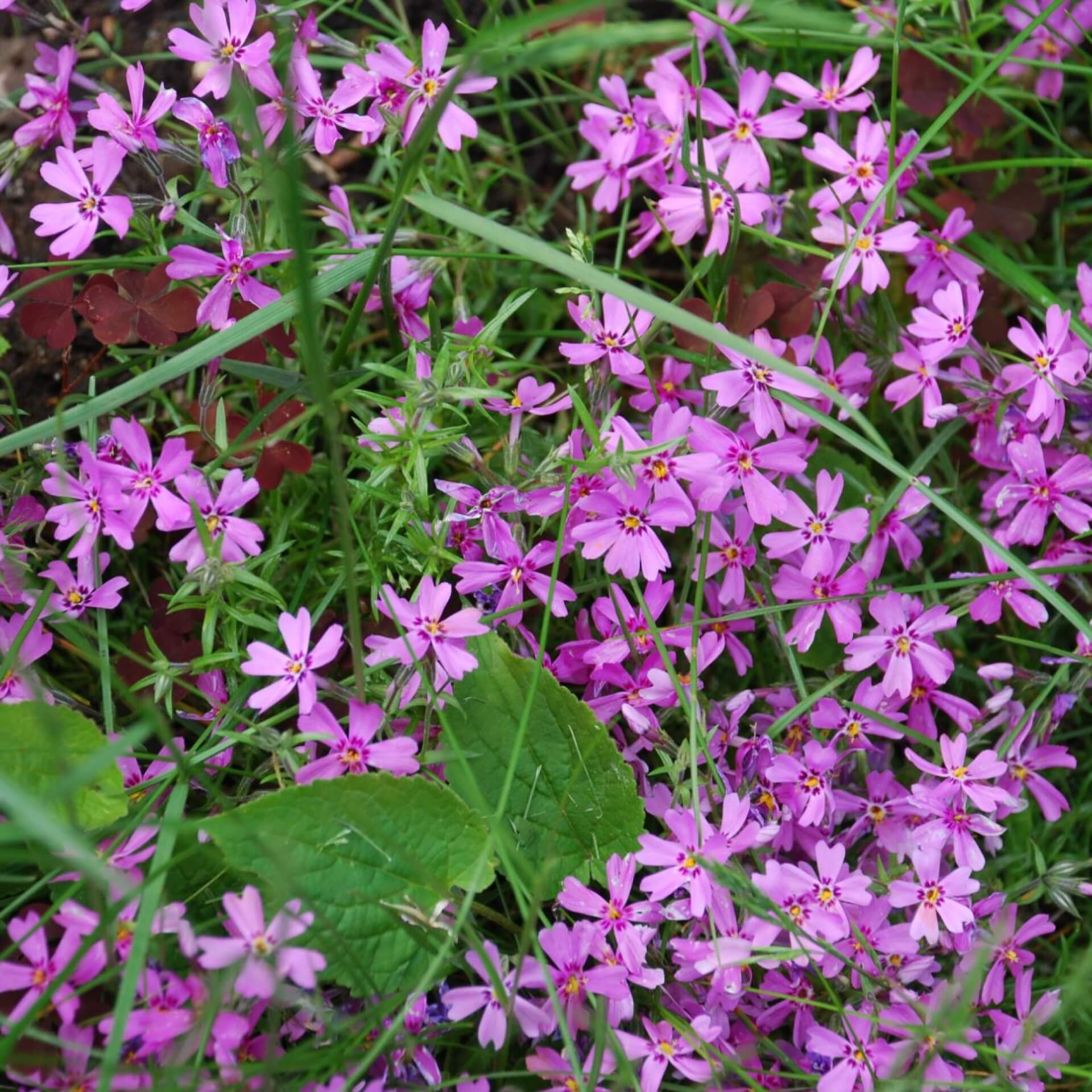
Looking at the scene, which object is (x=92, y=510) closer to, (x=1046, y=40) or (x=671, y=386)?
(x=671, y=386)

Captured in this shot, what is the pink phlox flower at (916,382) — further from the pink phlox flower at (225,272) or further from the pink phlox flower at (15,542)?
the pink phlox flower at (15,542)

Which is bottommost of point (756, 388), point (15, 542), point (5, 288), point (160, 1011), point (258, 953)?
point (160, 1011)

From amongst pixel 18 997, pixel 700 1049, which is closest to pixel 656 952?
pixel 700 1049

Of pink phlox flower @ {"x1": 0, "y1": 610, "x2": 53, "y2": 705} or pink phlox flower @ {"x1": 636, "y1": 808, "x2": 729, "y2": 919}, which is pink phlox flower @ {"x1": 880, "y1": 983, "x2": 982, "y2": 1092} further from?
pink phlox flower @ {"x1": 0, "y1": 610, "x2": 53, "y2": 705}

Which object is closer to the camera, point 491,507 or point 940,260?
point 491,507

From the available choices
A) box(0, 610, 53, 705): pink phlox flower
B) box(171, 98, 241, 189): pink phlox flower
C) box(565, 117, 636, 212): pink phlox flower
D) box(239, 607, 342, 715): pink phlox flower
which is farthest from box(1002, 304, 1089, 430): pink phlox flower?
box(0, 610, 53, 705): pink phlox flower

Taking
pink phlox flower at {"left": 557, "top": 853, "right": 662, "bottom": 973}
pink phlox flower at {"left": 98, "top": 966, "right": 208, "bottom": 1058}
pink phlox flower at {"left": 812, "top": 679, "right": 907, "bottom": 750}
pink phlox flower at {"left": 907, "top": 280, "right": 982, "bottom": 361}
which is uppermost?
pink phlox flower at {"left": 907, "top": 280, "right": 982, "bottom": 361}

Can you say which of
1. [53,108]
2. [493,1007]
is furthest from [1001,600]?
[53,108]
